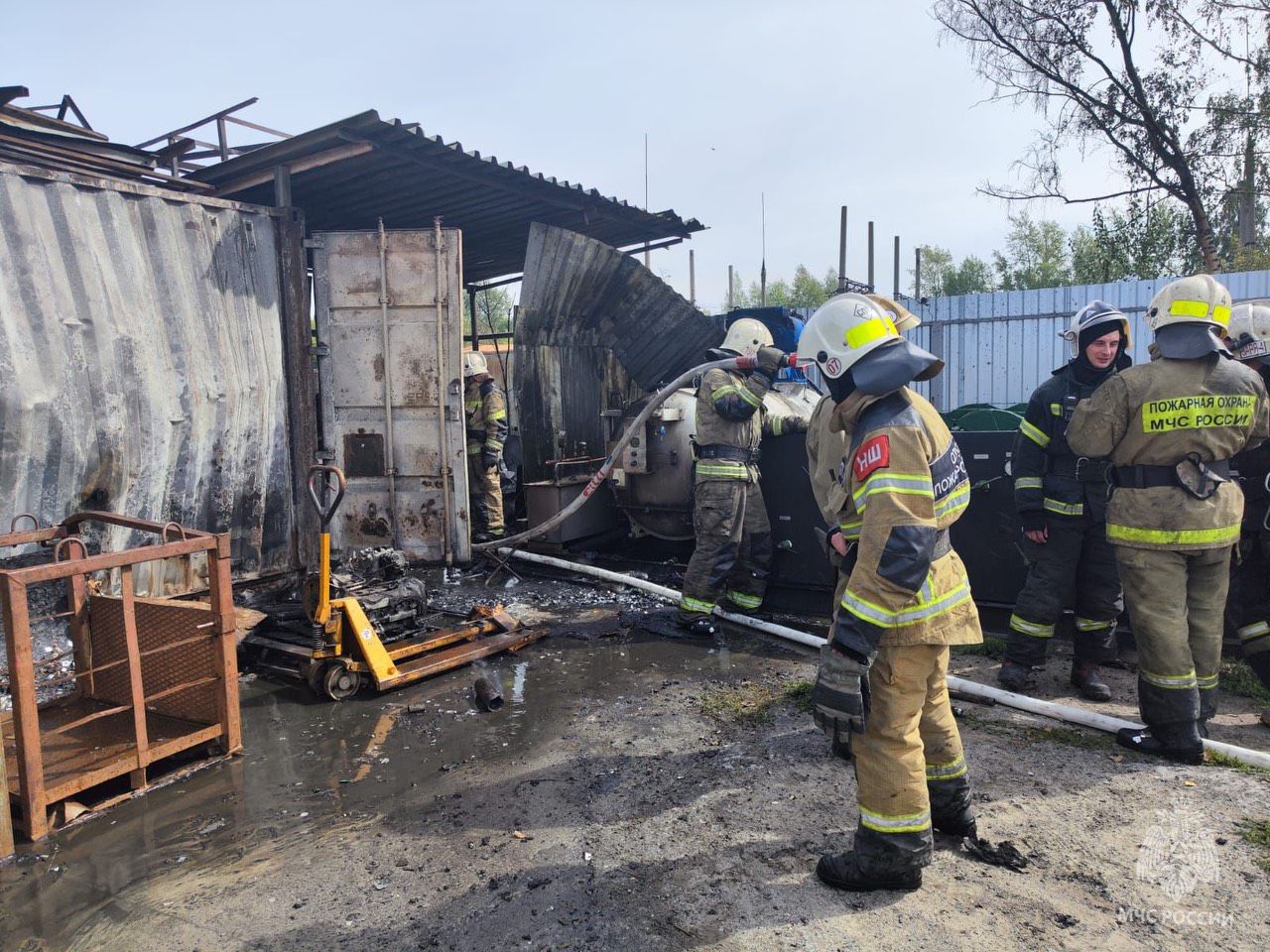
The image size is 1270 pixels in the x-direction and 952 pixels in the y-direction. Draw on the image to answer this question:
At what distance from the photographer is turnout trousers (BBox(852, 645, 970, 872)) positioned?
8.43 ft

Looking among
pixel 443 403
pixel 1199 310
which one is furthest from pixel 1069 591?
pixel 443 403

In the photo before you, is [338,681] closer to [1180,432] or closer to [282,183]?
[1180,432]

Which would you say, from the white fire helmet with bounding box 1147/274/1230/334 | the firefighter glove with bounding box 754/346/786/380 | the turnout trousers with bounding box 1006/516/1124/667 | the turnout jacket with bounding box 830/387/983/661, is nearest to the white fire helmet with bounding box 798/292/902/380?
the turnout jacket with bounding box 830/387/983/661

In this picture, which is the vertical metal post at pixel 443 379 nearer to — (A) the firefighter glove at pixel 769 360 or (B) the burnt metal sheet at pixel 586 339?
(B) the burnt metal sheet at pixel 586 339

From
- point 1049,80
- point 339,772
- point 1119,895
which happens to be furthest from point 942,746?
point 1049,80

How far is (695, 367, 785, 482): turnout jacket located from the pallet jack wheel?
8.37 ft

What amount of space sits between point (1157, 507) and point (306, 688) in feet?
14.3

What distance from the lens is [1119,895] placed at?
262cm

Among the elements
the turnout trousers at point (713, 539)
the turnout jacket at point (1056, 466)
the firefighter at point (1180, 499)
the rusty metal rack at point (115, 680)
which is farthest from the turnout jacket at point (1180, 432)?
the rusty metal rack at point (115, 680)

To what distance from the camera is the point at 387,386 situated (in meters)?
7.16

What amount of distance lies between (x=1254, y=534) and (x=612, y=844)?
143 inches

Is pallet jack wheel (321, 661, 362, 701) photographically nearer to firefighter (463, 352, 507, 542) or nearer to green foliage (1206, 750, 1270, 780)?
firefighter (463, 352, 507, 542)

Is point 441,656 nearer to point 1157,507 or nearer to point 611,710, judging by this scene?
point 611,710

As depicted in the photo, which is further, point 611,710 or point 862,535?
point 611,710
